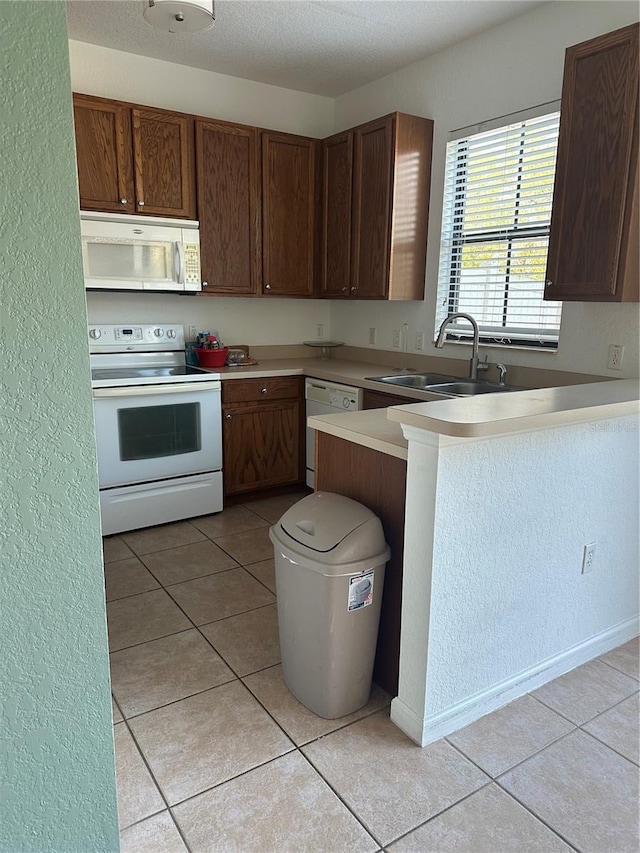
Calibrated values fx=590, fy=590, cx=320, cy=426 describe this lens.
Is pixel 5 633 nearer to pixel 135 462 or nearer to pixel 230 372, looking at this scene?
pixel 135 462

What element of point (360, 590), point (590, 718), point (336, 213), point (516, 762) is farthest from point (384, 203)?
point (516, 762)

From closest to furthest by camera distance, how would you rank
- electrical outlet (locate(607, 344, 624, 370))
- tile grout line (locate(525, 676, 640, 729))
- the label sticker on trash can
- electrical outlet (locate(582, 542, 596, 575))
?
the label sticker on trash can → tile grout line (locate(525, 676, 640, 729)) → electrical outlet (locate(582, 542, 596, 575)) → electrical outlet (locate(607, 344, 624, 370))

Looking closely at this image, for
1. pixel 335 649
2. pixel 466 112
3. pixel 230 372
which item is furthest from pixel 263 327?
pixel 335 649

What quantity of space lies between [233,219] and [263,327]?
0.83 m

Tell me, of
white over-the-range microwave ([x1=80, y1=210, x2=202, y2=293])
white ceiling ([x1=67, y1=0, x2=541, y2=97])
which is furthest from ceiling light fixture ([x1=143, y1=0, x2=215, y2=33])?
white over-the-range microwave ([x1=80, y1=210, x2=202, y2=293])

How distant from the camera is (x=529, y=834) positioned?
4.91ft

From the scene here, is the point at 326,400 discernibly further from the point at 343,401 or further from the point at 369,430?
the point at 369,430

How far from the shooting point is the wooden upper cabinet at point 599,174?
7.04 feet

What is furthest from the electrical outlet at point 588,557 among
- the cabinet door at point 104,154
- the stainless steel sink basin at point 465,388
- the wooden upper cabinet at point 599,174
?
the cabinet door at point 104,154

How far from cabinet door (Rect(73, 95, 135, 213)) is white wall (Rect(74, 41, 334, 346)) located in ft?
0.95

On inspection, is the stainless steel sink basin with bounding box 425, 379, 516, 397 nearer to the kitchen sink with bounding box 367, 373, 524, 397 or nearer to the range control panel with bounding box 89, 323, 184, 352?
the kitchen sink with bounding box 367, 373, 524, 397

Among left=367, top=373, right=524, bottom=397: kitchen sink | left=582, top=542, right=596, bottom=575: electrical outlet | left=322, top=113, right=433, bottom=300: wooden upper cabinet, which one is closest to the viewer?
left=582, top=542, right=596, bottom=575: electrical outlet

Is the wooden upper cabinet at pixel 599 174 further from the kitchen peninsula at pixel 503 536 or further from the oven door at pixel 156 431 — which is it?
the oven door at pixel 156 431

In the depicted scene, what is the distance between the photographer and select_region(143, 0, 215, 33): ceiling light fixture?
7.13 ft
